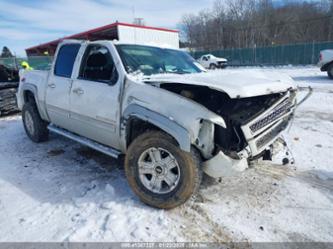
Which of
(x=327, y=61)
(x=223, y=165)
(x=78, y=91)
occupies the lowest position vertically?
(x=223, y=165)

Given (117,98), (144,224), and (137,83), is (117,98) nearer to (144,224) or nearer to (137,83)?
(137,83)

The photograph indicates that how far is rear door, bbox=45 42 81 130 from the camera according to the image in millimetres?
4395

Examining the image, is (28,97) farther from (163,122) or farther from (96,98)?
(163,122)

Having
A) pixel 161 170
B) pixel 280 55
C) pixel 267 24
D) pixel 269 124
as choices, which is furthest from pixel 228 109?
pixel 267 24

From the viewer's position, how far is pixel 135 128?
11.1 feet

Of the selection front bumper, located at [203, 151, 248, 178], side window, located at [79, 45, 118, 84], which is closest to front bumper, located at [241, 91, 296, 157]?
front bumper, located at [203, 151, 248, 178]

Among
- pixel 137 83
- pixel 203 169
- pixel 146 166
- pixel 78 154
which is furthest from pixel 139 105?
pixel 78 154

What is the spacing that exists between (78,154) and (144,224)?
8.86 feet

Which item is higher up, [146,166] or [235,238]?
[146,166]

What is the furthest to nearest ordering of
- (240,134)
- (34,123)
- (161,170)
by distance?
(34,123)
(161,170)
(240,134)

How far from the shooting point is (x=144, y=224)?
9.29ft

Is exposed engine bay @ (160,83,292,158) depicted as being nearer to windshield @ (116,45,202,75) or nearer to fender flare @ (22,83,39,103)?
windshield @ (116,45,202,75)

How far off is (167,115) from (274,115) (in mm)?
1386

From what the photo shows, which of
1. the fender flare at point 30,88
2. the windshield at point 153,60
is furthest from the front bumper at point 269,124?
the fender flare at point 30,88
